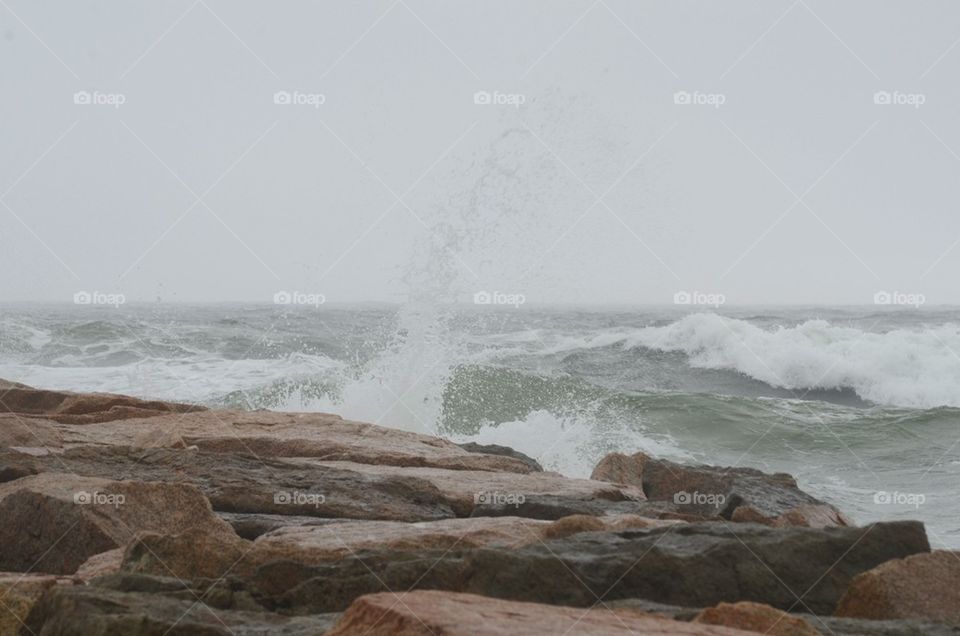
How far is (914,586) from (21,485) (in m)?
4.24

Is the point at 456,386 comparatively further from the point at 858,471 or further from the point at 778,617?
the point at 778,617

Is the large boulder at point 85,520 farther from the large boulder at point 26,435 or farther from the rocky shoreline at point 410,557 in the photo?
the large boulder at point 26,435

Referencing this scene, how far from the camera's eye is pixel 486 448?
9.41 m

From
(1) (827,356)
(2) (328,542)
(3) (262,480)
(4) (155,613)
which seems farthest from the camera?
(1) (827,356)

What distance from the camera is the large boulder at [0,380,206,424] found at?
28.9 ft

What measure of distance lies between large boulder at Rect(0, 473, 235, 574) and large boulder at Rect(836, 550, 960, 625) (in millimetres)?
2452

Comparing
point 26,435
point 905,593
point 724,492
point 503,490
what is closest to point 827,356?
point 724,492

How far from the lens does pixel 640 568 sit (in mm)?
3643

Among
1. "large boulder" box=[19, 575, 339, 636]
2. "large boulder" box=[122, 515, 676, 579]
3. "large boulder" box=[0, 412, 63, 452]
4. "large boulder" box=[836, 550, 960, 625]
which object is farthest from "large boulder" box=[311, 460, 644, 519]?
"large boulder" box=[19, 575, 339, 636]

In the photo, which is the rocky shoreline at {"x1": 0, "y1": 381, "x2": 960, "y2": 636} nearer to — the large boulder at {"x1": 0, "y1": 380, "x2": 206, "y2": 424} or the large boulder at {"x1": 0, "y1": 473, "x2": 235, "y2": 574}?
the large boulder at {"x1": 0, "y1": 473, "x2": 235, "y2": 574}

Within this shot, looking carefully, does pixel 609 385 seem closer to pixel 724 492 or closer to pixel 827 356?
pixel 827 356

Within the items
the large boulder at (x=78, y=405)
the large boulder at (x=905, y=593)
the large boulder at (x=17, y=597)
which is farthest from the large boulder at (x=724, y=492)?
the large boulder at (x=78, y=405)

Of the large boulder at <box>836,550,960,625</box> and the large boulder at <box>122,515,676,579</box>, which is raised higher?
the large boulder at <box>122,515,676,579</box>

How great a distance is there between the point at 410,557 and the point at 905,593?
1.72m
